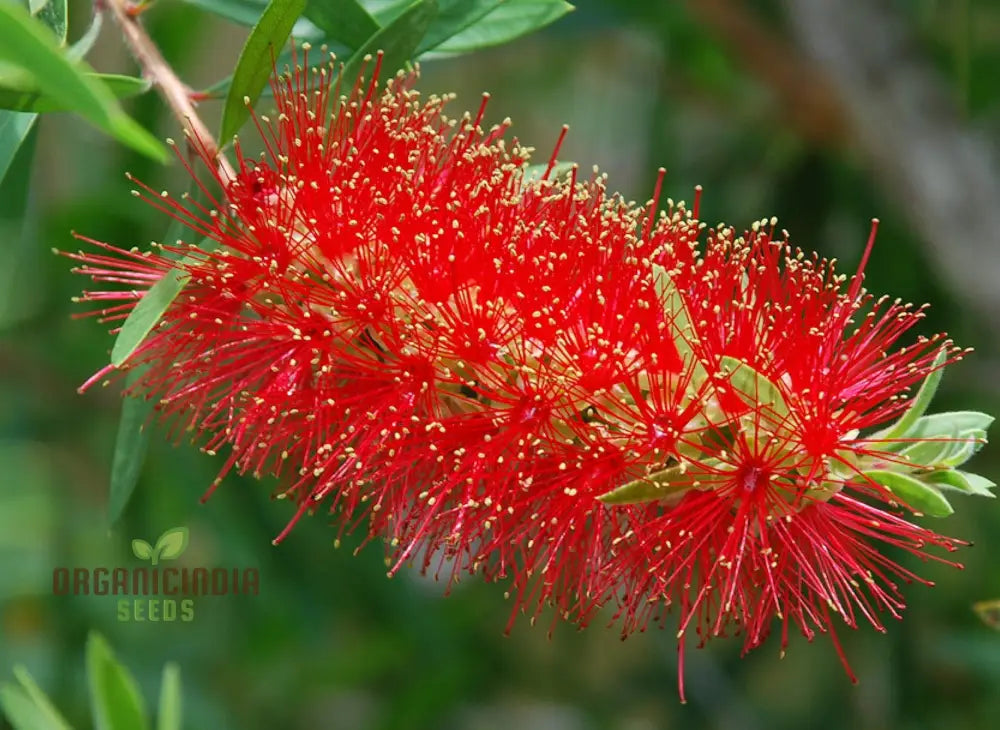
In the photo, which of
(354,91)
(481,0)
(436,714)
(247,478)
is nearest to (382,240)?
(354,91)

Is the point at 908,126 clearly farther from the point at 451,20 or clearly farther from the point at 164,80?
the point at 164,80

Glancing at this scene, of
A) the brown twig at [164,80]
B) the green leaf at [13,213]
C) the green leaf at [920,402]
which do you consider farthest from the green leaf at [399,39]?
the green leaf at [920,402]

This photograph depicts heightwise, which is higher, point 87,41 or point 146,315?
point 87,41

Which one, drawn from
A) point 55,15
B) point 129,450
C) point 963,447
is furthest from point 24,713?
point 963,447

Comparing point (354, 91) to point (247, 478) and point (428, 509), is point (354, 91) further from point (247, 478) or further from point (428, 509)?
point (247, 478)

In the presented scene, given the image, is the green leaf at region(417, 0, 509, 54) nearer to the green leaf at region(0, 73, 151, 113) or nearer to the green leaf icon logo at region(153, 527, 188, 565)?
the green leaf at region(0, 73, 151, 113)

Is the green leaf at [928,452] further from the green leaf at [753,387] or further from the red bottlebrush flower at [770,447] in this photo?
the green leaf at [753,387]
